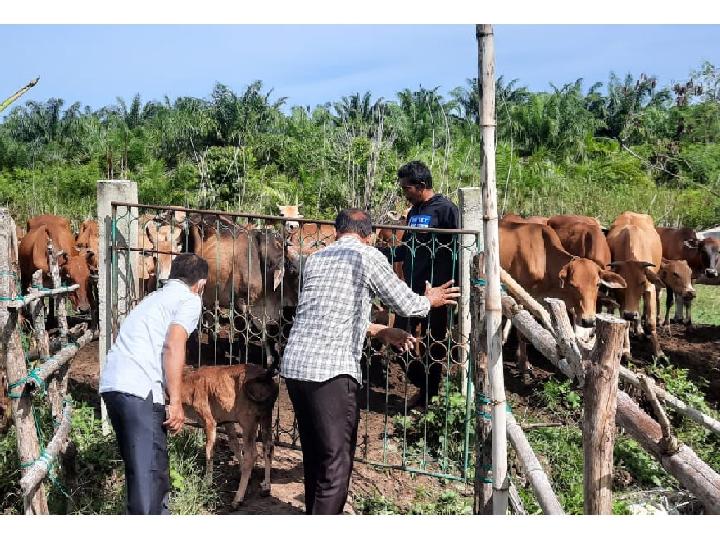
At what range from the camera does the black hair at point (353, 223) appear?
4445 millimetres

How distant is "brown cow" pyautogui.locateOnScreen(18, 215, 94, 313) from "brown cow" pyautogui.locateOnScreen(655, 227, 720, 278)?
29.0 feet

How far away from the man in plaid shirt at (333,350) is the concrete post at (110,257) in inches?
105

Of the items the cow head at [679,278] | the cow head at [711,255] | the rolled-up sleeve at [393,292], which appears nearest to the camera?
the rolled-up sleeve at [393,292]

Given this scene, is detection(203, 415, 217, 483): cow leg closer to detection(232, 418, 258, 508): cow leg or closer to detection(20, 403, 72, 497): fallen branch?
detection(232, 418, 258, 508): cow leg

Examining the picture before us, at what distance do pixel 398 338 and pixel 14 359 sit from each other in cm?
226

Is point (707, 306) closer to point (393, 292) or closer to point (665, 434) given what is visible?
point (393, 292)

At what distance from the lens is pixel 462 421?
641 cm

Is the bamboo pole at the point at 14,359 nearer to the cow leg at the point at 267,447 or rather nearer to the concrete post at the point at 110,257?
the cow leg at the point at 267,447

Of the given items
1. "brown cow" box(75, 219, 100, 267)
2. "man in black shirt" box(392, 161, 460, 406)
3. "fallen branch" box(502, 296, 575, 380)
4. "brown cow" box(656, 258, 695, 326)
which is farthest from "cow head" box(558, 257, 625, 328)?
"brown cow" box(75, 219, 100, 267)

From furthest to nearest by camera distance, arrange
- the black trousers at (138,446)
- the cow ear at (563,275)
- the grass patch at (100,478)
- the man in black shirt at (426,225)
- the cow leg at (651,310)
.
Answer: the cow leg at (651,310) → the cow ear at (563,275) → the man in black shirt at (426,225) → the grass patch at (100,478) → the black trousers at (138,446)

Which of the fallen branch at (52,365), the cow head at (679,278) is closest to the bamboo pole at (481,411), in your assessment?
the fallen branch at (52,365)

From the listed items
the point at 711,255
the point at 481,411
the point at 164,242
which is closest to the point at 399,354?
the point at 481,411

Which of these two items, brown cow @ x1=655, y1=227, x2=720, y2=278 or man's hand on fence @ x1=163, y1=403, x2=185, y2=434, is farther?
brown cow @ x1=655, y1=227, x2=720, y2=278

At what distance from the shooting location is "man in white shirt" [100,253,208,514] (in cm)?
417
